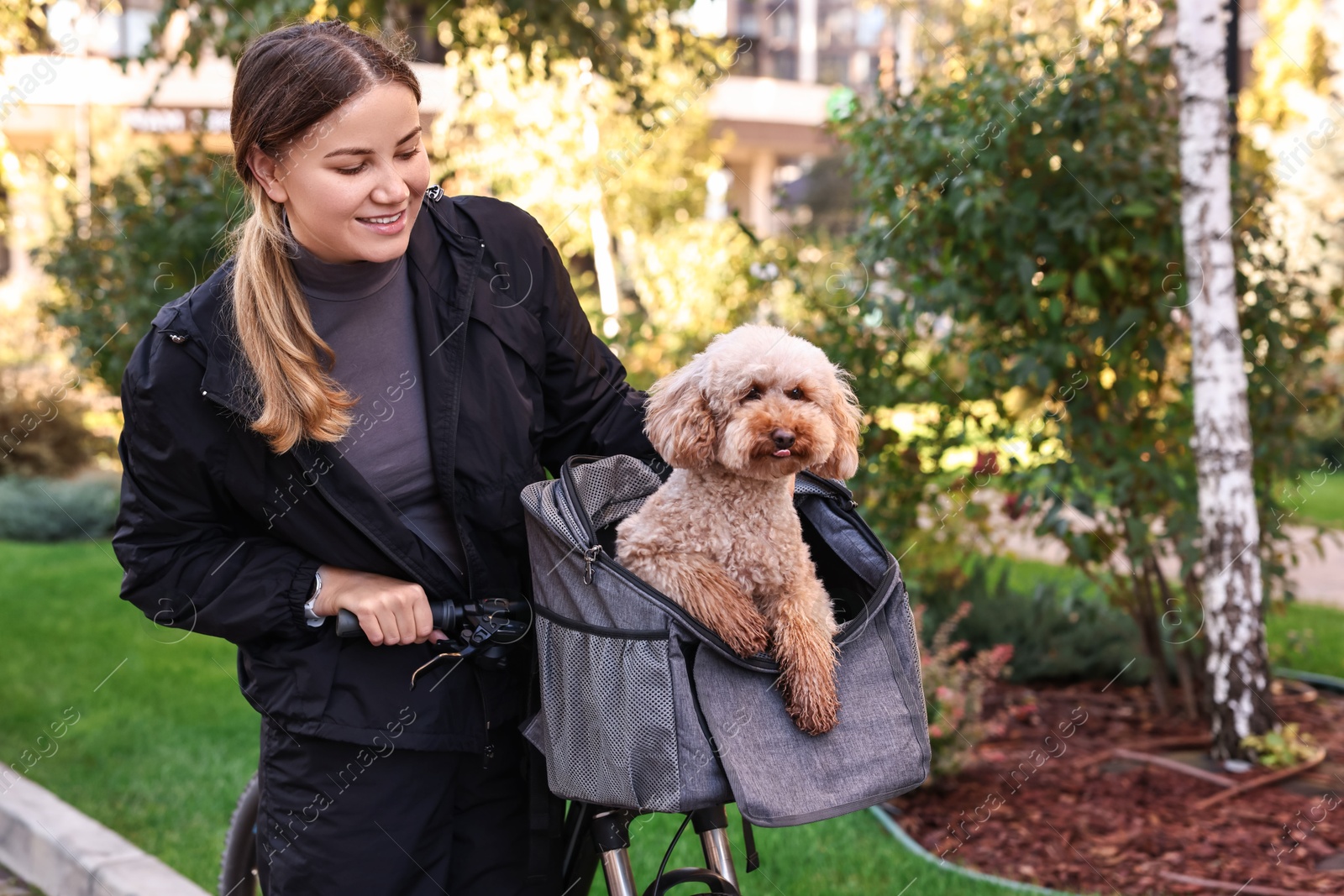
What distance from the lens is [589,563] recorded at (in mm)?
1861

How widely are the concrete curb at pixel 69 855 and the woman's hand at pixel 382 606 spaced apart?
222 centimetres

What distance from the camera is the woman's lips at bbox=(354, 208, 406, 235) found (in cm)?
204

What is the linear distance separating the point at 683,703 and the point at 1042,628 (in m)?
4.77

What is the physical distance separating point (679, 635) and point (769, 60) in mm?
34493

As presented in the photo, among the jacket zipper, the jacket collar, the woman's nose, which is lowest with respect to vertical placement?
the jacket zipper

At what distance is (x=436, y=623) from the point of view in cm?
214

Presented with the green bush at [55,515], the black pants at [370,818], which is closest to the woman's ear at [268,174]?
the black pants at [370,818]

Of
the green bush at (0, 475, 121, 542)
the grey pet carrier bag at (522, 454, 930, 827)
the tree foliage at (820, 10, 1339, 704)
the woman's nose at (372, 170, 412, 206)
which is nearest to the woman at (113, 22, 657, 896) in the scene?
the woman's nose at (372, 170, 412, 206)

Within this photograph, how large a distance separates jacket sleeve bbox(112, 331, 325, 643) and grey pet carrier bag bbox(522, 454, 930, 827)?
489 millimetres

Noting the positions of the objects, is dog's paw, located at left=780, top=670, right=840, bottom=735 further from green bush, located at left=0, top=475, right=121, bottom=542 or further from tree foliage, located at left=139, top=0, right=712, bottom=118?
green bush, located at left=0, top=475, right=121, bottom=542

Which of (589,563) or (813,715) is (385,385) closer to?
(589,563)

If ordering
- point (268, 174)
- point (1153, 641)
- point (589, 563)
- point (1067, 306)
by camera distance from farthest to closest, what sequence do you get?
point (1153, 641)
point (1067, 306)
point (268, 174)
point (589, 563)

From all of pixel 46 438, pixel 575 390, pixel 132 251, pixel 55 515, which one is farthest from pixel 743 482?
pixel 46 438

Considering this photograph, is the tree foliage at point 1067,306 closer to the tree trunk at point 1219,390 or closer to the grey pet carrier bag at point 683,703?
the tree trunk at point 1219,390
